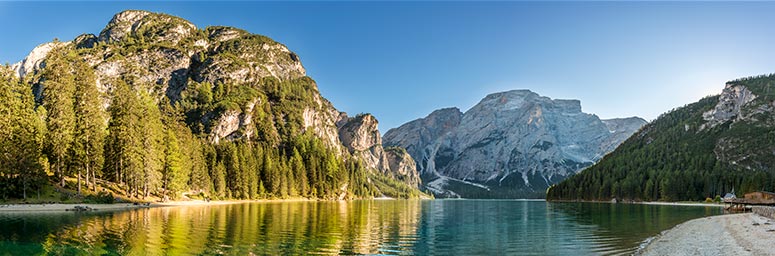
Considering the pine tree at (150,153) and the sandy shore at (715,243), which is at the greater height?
the pine tree at (150,153)

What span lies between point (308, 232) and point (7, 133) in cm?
6457

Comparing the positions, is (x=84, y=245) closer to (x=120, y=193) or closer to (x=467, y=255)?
(x=467, y=255)

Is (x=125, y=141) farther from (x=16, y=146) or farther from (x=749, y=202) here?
(x=749, y=202)

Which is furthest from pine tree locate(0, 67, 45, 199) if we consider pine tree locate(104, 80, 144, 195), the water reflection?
the water reflection

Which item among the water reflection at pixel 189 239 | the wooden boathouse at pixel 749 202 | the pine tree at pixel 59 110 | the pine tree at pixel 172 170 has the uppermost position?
the pine tree at pixel 59 110

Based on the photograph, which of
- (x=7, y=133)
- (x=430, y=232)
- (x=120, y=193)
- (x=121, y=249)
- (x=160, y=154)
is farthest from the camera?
(x=160, y=154)

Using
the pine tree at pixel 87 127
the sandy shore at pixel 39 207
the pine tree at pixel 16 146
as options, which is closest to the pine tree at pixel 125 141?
the pine tree at pixel 87 127

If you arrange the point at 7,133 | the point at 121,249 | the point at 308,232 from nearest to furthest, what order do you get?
the point at 121,249
the point at 308,232
the point at 7,133

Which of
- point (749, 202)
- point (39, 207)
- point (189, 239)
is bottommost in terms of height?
point (749, 202)

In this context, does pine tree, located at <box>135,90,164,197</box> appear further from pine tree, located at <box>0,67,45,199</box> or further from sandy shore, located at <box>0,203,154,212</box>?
pine tree, located at <box>0,67,45,199</box>

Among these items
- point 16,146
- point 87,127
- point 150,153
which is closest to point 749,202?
point 150,153

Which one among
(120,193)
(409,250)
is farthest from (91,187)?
(409,250)

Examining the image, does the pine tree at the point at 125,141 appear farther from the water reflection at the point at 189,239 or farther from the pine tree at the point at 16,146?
the water reflection at the point at 189,239

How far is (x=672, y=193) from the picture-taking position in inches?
7485
